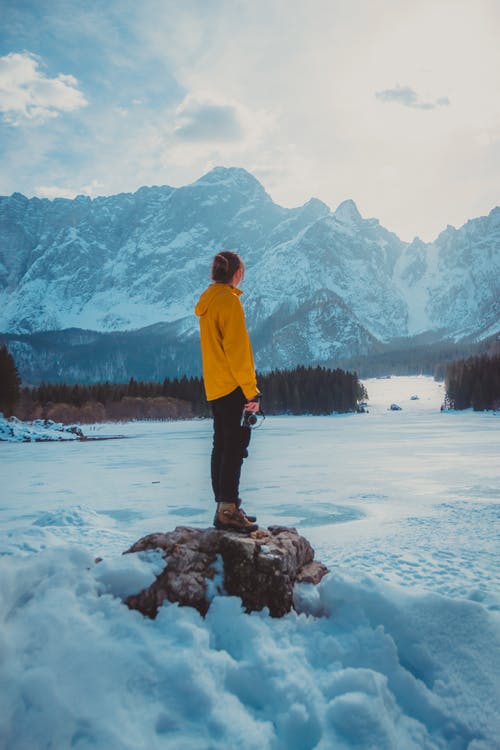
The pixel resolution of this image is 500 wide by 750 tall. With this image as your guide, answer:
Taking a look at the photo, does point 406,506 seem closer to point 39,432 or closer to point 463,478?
point 463,478

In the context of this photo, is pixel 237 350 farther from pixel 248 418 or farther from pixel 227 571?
pixel 227 571

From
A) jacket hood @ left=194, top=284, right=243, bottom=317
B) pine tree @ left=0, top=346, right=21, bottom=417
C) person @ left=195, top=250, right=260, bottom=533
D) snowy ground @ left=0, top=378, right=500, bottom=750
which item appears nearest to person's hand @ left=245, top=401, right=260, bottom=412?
person @ left=195, top=250, right=260, bottom=533

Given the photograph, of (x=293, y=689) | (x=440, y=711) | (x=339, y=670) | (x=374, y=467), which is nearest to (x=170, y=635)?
(x=293, y=689)

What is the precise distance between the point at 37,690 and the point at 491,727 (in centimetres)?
243

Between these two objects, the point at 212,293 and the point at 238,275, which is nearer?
the point at 212,293

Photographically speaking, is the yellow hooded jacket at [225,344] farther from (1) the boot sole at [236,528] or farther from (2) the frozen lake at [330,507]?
(2) the frozen lake at [330,507]

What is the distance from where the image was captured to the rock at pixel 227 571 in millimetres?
3422

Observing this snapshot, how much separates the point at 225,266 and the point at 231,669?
3416 mm

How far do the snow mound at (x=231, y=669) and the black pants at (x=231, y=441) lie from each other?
108 centimetres

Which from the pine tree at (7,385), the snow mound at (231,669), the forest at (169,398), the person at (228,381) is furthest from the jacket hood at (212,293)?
the forest at (169,398)

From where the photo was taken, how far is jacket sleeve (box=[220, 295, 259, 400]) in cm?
442

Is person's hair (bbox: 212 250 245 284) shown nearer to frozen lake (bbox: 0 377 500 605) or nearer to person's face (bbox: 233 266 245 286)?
person's face (bbox: 233 266 245 286)

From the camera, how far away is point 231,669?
113 inches

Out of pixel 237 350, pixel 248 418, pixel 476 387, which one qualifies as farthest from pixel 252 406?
pixel 476 387
